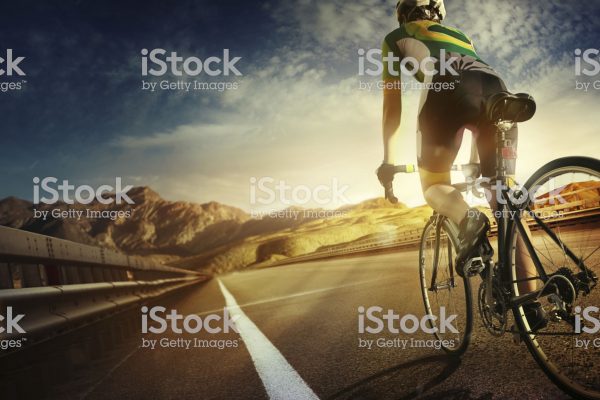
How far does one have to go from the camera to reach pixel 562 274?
2248 millimetres

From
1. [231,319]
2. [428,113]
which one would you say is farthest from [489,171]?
[231,319]

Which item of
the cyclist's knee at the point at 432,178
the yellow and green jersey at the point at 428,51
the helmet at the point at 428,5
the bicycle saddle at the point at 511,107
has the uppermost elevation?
the helmet at the point at 428,5

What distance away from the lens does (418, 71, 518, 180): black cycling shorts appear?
2848 millimetres

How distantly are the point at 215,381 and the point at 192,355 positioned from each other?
41.4 inches

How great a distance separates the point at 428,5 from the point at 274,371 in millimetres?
2921

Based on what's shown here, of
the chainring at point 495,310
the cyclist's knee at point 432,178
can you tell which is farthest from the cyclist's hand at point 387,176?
the chainring at point 495,310

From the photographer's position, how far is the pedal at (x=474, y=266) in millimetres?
2695

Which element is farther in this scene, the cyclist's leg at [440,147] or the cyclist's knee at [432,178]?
the cyclist's knee at [432,178]

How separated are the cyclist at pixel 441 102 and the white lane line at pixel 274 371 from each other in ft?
4.20

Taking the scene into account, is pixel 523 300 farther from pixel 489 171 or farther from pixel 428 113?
pixel 428 113

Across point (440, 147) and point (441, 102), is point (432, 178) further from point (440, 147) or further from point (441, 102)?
point (441, 102)

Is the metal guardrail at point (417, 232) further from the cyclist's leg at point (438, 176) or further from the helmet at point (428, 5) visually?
the helmet at point (428, 5)

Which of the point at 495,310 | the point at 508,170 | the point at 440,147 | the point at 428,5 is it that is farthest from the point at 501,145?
the point at 428,5

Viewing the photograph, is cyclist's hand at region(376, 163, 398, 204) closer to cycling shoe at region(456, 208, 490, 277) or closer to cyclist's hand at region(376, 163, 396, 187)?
cyclist's hand at region(376, 163, 396, 187)
